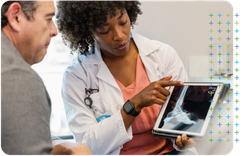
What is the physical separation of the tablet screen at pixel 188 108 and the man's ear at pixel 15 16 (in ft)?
2.19

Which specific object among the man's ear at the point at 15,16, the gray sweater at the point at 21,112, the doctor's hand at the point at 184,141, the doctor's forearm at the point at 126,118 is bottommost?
the doctor's hand at the point at 184,141

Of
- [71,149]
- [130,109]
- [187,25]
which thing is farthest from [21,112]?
[187,25]

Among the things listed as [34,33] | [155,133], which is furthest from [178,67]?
[34,33]

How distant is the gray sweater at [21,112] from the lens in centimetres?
48

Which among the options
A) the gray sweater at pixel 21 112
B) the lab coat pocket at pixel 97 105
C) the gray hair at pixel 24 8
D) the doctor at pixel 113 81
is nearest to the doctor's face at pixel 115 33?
the doctor at pixel 113 81

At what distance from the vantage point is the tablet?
0.86m

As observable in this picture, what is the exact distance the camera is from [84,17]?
1.17 m

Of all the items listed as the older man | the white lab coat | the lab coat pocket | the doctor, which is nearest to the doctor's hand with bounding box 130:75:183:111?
the doctor

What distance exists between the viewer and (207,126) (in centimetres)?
83

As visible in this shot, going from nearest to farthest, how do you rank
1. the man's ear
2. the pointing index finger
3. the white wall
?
the man's ear
the pointing index finger
the white wall

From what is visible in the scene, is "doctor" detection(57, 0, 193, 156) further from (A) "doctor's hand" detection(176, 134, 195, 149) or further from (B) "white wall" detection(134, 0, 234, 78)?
(B) "white wall" detection(134, 0, 234, 78)

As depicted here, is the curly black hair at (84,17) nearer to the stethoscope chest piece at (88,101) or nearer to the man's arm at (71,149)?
the stethoscope chest piece at (88,101)

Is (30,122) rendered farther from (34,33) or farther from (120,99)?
(120,99)

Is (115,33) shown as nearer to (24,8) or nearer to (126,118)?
(126,118)
